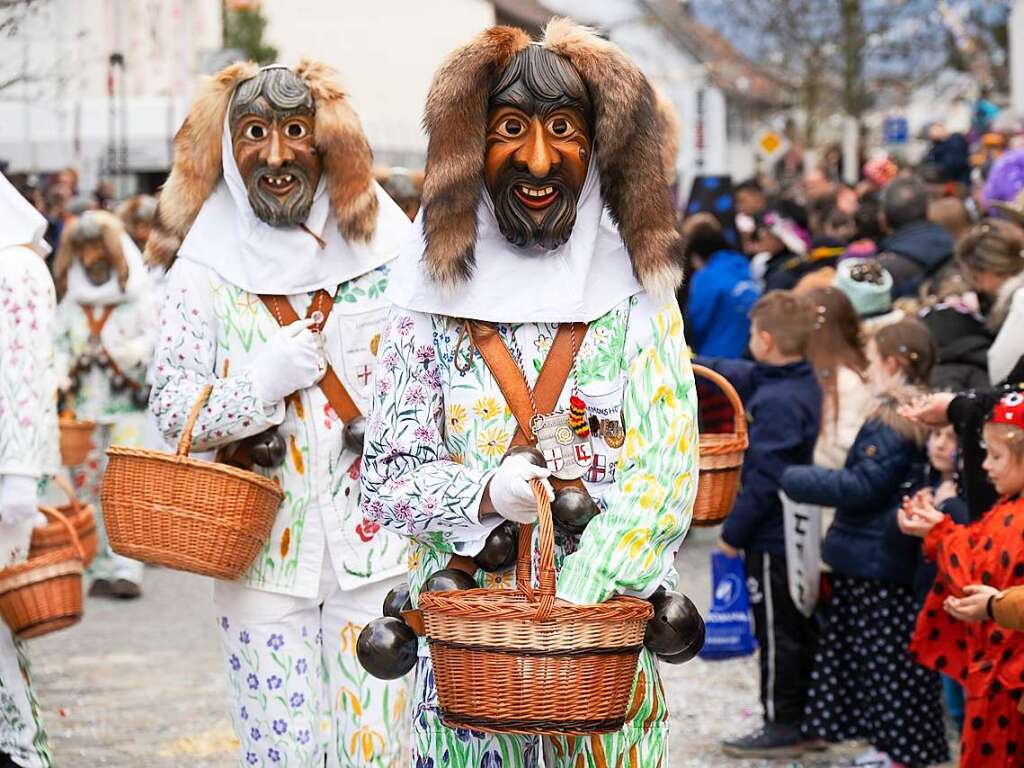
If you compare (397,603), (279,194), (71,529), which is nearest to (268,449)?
(279,194)

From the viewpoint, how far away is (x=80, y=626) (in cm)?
948

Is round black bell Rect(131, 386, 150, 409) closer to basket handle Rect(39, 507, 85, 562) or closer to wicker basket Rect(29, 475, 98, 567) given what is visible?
wicker basket Rect(29, 475, 98, 567)

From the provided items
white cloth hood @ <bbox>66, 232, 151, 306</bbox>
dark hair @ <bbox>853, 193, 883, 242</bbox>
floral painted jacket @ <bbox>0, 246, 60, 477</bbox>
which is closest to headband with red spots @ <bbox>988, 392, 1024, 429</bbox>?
floral painted jacket @ <bbox>0, 246, 60, 477</bbox>

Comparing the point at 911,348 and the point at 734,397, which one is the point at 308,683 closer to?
the point at 734,397

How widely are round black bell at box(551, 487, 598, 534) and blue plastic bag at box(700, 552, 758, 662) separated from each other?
374 cm

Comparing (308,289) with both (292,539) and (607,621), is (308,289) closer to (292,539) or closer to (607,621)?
(292,539)

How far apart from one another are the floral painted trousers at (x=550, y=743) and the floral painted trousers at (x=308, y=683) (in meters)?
1.07

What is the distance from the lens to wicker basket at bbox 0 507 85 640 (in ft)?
19.8

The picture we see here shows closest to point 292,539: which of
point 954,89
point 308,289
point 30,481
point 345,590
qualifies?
point 345,590

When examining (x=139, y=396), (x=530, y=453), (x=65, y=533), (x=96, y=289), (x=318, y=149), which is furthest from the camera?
(x=139, y=396)

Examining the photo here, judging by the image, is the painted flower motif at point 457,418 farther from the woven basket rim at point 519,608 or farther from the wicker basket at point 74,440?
the wicker basket at point 74,440

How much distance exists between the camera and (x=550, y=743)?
3.73 m

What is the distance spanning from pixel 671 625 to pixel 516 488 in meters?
0.42

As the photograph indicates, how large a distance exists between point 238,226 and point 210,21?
104 feet
